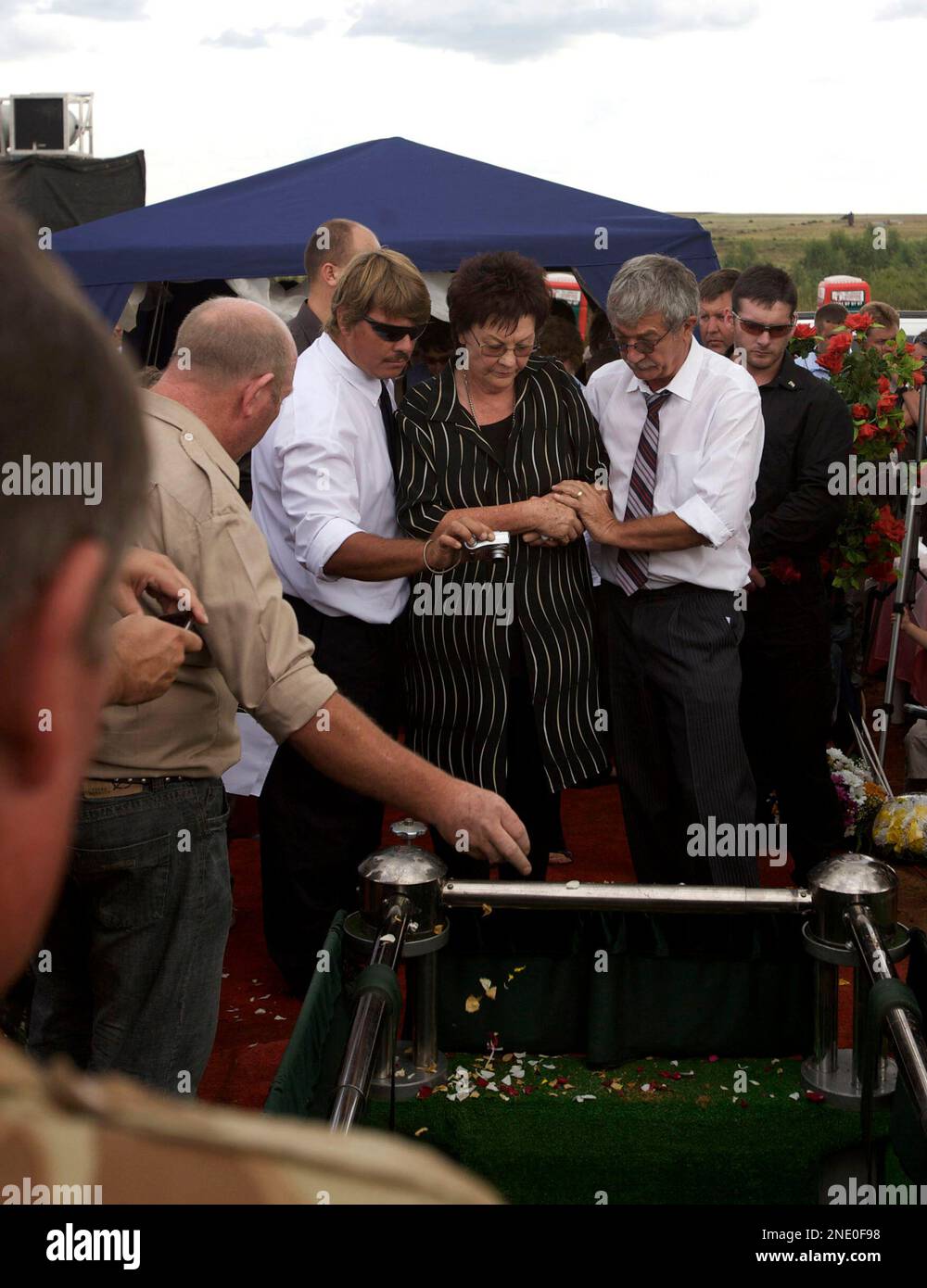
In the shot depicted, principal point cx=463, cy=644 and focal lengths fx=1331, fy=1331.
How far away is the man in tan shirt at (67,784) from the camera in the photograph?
0.45 m

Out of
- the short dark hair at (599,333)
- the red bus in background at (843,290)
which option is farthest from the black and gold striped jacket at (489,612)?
the red bus in background at (843,290)

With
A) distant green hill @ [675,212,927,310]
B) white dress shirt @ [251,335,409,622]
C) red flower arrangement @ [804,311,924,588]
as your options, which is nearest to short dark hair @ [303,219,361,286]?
white dress shirt @ [251,335,409,622]

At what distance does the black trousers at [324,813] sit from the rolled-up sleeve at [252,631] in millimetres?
1531

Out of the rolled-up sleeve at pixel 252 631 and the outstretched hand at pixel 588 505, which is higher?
the outstretched hand at pixel 588 505

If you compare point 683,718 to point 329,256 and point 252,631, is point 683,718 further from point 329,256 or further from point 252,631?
point 329,256

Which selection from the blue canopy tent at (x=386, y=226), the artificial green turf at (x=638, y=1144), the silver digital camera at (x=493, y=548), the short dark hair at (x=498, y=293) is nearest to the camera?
the artificial green turf at (x=638, y=1144)

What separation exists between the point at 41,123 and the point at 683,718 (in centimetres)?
1752

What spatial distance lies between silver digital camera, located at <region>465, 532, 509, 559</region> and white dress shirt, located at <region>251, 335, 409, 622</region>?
439mm

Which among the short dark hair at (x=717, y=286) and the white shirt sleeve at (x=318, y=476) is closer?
the white shirt sleeve at (x=318, y=476)

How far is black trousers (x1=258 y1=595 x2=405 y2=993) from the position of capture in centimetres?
393

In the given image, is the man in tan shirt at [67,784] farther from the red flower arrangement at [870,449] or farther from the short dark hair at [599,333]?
the short dark hair at [599,333]

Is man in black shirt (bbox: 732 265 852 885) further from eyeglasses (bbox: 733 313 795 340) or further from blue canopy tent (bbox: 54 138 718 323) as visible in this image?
blue canopy tent (bbox: 54 138 718 323)
